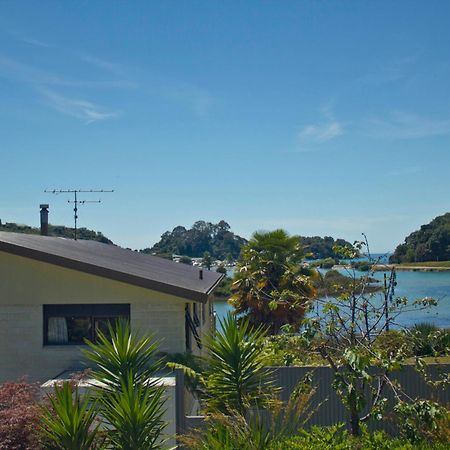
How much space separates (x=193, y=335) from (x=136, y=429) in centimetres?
907

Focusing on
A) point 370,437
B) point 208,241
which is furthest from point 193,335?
point 208,241

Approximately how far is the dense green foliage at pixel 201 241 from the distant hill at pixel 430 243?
30.7m

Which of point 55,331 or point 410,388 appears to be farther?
point 55,331

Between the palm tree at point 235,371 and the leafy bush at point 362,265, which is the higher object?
the leafy bush at point 362,265

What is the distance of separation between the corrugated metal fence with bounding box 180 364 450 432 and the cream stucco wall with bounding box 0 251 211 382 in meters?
4.32

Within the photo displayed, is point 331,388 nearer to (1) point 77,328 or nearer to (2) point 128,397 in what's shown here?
(2) point 128,397

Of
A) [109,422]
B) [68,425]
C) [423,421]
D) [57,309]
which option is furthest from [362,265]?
[57,309]

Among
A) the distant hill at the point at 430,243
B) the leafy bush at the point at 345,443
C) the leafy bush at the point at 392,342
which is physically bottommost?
the leafy bush at the point at 345,443

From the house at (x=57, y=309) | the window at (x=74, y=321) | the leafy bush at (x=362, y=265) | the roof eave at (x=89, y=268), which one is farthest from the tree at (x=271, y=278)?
the leafy bush at (x=362, y=265)

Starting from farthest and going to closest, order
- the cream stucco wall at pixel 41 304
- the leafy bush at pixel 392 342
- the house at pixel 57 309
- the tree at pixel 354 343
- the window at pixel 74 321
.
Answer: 1. the window at pixel 74 321
2. the cream stucco wall at pixel 41 304
3. the house at pixel 57 309
4. the leafy bush at pixel 392 342
5. the tree at pixel 354 343

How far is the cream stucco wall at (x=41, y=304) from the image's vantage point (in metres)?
15.5

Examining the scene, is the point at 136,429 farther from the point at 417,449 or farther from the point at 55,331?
the point at 55,331

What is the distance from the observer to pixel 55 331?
51.9 ft

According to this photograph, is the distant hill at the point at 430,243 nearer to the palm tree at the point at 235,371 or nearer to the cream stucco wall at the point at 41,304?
the cream stucco wall at the point at 41,304
